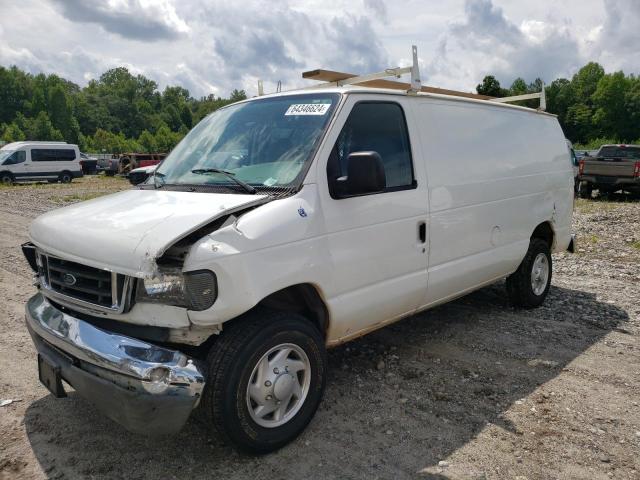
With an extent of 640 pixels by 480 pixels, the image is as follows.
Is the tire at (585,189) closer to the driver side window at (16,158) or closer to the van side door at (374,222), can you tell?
the van side door at (374,222)

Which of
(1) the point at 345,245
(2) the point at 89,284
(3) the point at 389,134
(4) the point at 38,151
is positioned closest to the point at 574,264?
(3) the point at 389,134

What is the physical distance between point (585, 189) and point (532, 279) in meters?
14.4

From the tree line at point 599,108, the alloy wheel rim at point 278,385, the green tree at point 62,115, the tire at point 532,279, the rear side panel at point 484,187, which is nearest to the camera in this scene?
the alloy wheel rim at point 278,385

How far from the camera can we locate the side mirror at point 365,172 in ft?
10.9

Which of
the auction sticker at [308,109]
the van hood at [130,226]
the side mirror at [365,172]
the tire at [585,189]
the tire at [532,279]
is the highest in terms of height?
the auction sticker at [308,109]

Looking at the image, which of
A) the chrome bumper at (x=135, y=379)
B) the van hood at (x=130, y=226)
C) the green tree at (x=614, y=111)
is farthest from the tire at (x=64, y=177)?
the green tree at (x=614, y=111)

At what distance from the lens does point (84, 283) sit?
3123 millimetres

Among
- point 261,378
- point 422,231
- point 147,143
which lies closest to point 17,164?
point 422,231

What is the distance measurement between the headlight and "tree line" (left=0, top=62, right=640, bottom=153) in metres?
56.3

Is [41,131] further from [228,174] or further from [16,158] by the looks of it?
[228,174]

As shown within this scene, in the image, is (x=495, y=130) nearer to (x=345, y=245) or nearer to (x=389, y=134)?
(x=389, y=134)

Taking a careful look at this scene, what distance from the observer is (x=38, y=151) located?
30.4 m

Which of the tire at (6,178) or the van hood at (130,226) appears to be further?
the tire at (6,178)

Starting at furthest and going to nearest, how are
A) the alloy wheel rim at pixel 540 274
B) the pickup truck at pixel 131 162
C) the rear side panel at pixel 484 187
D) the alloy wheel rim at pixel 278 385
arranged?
the pickup truck at pixel 131 162 < the alloy wheel rim at pixel 540 274 < the rear side panel at pixel 484 187 < the alloy wheel rim at pixel 278 385
